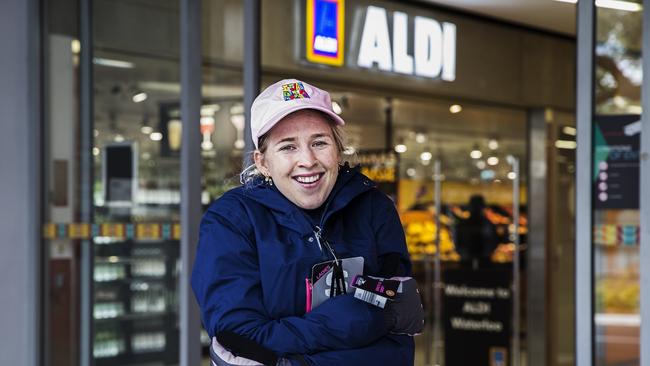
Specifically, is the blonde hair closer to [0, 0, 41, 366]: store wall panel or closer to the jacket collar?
the jacket collar

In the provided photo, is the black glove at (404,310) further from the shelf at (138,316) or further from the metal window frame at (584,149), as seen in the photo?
the shelf at (138,316)

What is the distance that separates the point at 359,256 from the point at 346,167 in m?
0.22

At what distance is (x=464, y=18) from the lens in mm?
7469

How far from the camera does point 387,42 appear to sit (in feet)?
21.2

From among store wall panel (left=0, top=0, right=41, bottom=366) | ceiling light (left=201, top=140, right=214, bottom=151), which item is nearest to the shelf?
store wall panel (left=0, top=0, right=41, bottom=366)

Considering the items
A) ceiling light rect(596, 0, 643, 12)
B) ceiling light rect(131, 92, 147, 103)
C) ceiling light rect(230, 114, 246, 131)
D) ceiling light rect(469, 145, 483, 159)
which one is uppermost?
ceiling light rect(596, 0, 643, 12)

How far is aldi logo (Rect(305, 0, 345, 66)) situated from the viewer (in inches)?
202

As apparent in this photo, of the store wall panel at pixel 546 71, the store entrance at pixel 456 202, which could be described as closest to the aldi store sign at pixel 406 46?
the store entrance at pixel 456 202

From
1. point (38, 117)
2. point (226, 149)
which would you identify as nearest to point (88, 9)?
point (38, 117)

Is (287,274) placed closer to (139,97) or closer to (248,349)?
(248,349)

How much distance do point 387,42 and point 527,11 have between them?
1.70m

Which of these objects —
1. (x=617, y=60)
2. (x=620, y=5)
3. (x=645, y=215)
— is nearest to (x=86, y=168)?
(x=617, y=60)

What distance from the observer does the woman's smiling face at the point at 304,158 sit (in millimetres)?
1961

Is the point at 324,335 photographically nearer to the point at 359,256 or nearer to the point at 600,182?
the point at 359,256
